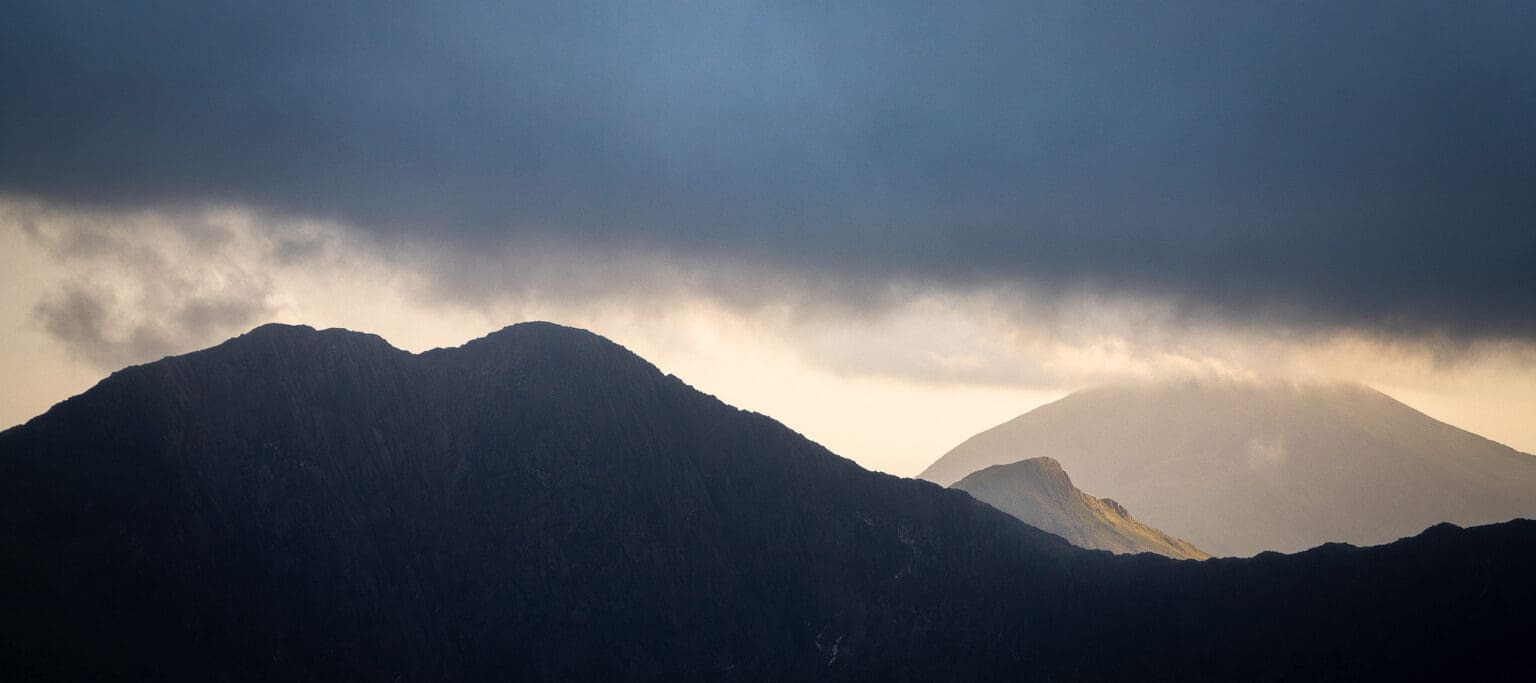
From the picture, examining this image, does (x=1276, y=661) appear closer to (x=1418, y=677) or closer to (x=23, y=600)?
(x=1418, y=677)

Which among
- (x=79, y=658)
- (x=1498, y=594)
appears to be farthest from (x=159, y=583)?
(x=1498, y=594)

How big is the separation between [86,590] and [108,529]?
14.5 metres

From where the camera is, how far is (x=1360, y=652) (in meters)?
193

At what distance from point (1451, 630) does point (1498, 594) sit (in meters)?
11.7

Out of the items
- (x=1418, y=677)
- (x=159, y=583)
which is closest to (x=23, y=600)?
(x=159, y=583)

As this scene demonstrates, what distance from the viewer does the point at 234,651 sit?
197 meters

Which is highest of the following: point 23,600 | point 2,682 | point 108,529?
point 108,529

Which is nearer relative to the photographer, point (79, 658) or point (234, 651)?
point (79, 658)

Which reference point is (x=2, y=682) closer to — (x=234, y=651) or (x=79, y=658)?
(x=79, y=658)

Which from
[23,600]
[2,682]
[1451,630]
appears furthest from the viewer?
[1451,630]

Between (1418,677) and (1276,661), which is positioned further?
(1276,661)

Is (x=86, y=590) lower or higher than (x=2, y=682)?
higher

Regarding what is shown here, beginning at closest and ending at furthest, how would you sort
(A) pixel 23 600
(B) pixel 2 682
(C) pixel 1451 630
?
1. (B) pixel 2 682
2. (A) pixel 23 600
3. (C) pixel 1451 630

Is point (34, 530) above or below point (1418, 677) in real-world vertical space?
above
